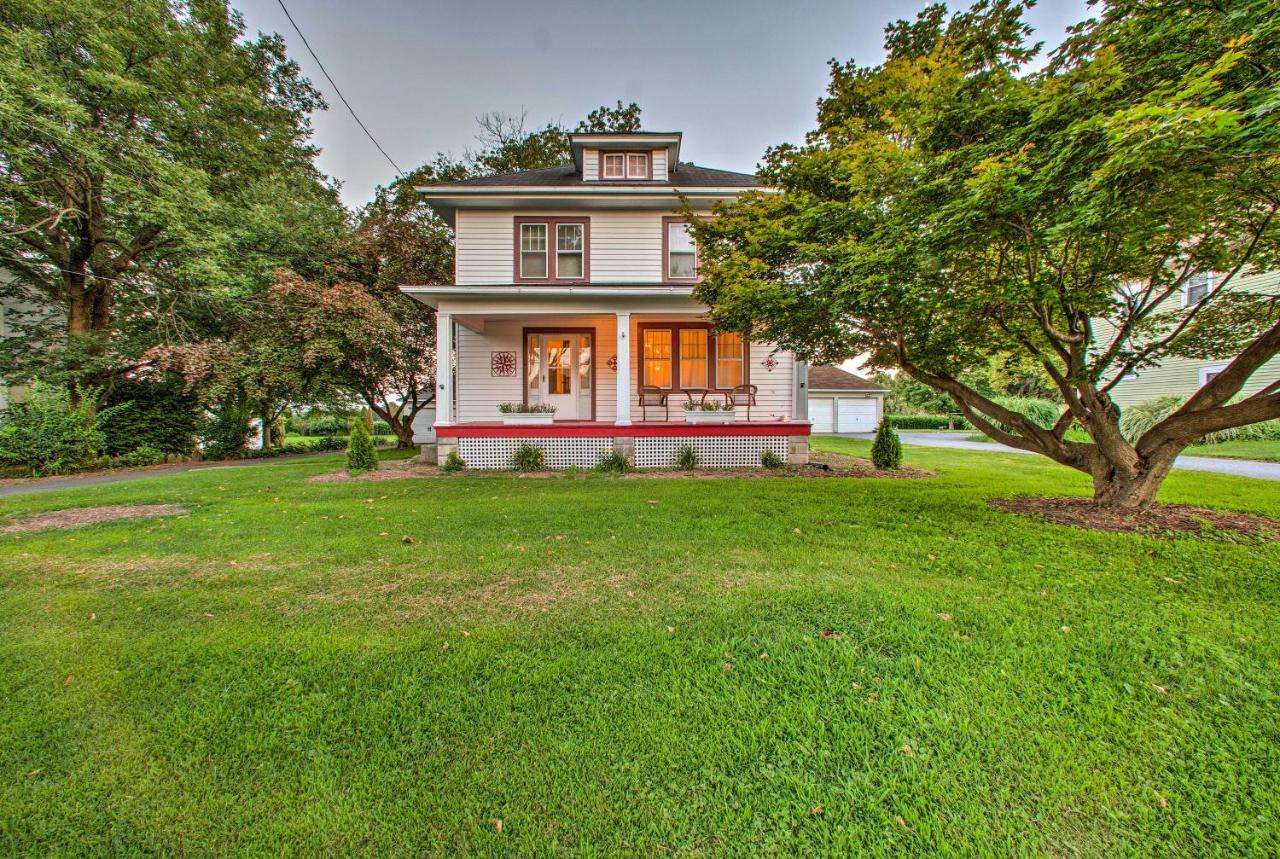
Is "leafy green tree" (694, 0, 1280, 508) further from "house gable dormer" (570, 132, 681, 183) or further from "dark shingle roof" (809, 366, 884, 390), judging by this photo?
"dark shingle roof" (809, 366, 884, 390)

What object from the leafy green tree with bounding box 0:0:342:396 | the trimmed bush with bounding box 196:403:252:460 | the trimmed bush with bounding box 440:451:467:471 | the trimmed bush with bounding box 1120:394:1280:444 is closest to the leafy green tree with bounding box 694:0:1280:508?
the trimmed bush with bounding box 440:451:467:471

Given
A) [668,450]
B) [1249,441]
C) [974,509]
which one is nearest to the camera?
[974,509]

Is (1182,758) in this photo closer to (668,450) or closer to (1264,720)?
(1264,720)

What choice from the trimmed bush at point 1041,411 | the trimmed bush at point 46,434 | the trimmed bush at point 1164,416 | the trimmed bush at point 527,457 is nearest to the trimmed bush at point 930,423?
the trimmed bush at point 1041,411

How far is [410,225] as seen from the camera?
48.5ft

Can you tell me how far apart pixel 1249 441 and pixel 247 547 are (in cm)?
2282

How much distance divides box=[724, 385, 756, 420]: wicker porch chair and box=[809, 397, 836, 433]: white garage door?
595 inches

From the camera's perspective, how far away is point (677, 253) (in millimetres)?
11336

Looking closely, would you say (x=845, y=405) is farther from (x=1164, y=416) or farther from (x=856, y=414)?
(x=1164, y=416)

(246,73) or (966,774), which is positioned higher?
(246,73)

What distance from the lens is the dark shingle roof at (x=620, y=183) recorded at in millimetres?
11258

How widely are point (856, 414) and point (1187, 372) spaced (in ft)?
38.6

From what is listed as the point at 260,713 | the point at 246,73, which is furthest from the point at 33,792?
the point at 246,73

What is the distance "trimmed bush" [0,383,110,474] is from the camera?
9.41m
